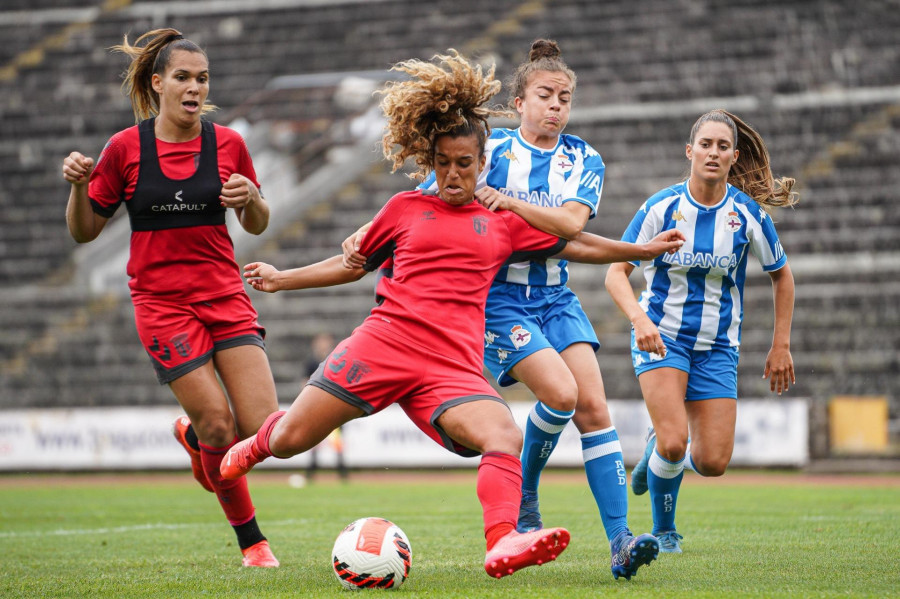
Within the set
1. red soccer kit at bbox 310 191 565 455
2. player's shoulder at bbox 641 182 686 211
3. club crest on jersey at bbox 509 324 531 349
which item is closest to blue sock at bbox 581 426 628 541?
club crest on jersey at bbox 509 324 531 349

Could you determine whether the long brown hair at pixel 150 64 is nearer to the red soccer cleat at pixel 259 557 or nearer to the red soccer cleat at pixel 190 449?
the red soccer cleat at pixel 190 449

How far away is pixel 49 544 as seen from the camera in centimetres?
747

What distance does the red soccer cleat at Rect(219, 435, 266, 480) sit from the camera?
514 cm

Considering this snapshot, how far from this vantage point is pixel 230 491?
5977mm

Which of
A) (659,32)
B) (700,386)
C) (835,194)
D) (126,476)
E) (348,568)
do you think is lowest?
(126,476)

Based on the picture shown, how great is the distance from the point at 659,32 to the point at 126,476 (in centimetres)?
1214

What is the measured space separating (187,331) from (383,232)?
136 centimetres

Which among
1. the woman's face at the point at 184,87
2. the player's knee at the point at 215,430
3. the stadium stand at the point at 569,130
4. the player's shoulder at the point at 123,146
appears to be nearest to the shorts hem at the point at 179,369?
the player's knee at the point at 215,430

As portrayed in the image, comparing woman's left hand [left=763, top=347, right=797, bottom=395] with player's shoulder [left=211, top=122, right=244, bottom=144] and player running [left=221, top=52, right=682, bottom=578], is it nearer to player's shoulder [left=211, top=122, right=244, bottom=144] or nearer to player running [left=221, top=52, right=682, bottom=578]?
player running [left=221, top=52, right=682, bottom=578]

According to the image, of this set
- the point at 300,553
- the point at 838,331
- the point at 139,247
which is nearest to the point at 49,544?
the point at 300,553

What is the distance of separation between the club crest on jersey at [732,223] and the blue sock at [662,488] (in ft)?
4.18

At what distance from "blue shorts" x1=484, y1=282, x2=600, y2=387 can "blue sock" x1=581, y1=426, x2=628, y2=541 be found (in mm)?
515

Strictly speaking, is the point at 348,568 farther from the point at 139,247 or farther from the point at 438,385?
the point at 139,247

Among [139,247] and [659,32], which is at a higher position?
[659,32]
